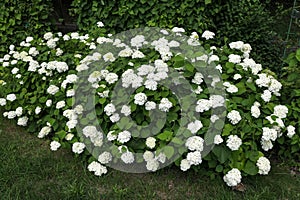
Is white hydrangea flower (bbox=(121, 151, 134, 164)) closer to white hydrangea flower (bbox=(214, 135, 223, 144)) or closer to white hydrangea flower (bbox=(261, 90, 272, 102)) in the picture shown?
white hydrangea flower (bbox=(214, 135, 223, 144))

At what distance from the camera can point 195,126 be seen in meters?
2.96

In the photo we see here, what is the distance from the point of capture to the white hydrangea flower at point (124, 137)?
2988 mm

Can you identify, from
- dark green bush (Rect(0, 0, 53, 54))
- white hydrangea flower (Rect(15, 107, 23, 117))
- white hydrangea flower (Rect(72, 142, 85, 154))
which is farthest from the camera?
dark green bush (Rect(0, 0, 53, 54))

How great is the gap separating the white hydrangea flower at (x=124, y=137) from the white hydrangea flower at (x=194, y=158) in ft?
1.60

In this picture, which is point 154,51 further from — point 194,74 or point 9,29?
point 9,29

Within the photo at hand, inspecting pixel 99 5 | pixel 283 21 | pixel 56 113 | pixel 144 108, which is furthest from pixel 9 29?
pixel 283 21

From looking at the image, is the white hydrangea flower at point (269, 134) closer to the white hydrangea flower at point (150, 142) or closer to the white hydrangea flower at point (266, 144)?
the white hydrangea flower at point (266, 144)

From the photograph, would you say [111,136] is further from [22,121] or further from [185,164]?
[22,121]

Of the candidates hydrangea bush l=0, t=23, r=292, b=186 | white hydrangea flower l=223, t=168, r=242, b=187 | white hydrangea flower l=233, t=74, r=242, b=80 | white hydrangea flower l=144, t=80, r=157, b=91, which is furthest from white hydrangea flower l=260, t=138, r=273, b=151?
white hydrangea flower l=144, t=80, r=157, b=91

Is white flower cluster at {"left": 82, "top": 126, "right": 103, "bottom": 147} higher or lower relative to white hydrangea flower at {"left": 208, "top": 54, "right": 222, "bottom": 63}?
lower

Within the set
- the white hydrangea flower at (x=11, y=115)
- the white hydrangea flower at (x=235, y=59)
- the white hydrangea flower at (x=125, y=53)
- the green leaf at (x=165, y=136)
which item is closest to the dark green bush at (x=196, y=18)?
the white hydrangea flower at (x=235, y=59)

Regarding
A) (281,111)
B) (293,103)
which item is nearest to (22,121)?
(281,111)

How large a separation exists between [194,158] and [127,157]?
1.70ft

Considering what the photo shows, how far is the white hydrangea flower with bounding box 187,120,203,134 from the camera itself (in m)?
2.94
